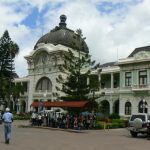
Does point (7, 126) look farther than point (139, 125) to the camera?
No

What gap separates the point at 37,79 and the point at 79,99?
105 feet

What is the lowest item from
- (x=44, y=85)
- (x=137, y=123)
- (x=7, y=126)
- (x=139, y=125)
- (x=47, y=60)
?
(x=139, y=125)

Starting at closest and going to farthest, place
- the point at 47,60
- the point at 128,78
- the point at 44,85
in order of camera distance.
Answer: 1. the point at 128,78
2. the point at 47,60
3. the point at 44,85

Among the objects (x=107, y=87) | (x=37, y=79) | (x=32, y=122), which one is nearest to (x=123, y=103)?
(x=107, y=87)

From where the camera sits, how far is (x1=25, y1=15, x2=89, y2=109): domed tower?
231ft

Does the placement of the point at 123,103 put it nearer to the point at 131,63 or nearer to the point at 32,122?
the point at 131,63

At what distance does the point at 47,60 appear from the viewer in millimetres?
73250

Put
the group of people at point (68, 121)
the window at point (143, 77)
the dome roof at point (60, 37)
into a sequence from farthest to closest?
the dome roof at point (60, 37), the window at point (143, 77), the group of people at point (68, 121)

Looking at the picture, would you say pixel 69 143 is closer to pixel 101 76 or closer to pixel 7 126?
pixel 7 126

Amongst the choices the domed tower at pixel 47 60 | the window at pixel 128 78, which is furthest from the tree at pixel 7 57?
the window at pixel 128 78

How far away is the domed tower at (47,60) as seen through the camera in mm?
70500

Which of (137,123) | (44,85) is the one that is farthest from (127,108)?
(137,123)

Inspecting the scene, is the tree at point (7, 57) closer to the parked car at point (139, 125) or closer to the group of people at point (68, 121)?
the group of people at point (68, 121)

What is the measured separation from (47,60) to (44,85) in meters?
4.76
